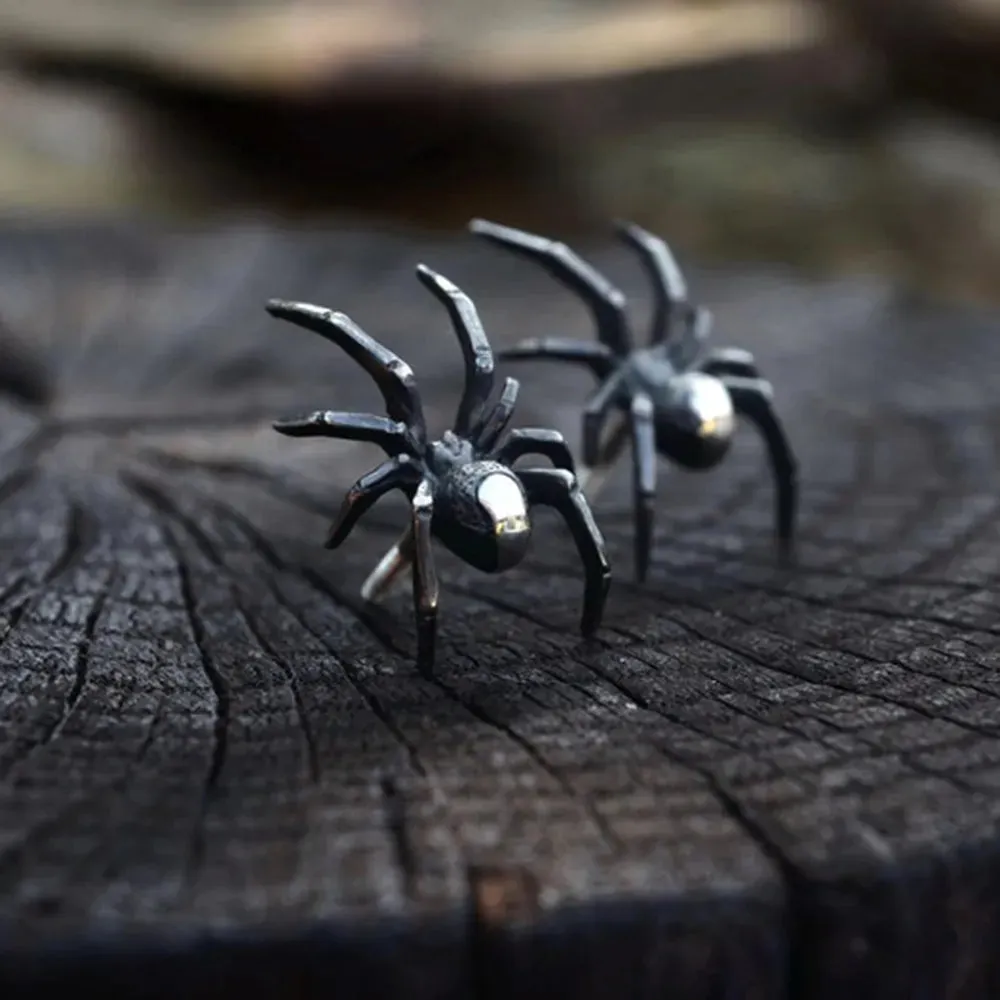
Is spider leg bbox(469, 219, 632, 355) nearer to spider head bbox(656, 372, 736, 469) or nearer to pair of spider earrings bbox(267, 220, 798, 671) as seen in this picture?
pair of spider earrings bbox(267, 220, 798, 671)

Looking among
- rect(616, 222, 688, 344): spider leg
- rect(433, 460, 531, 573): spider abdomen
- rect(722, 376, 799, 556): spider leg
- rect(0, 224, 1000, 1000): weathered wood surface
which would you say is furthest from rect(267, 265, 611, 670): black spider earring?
rect(616, 222, 688, 344): spider leg

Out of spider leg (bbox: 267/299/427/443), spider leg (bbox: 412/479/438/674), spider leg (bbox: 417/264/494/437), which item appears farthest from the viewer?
spider leg (bbox: 417/264/494/437)

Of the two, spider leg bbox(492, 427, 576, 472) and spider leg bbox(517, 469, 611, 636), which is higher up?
spider leg bbox(492, 427, 576, 472)

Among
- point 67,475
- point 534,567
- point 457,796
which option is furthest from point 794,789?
point 67,475

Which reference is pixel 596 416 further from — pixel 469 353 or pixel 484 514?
pixel 484 514

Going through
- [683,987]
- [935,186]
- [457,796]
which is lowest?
[683,987]

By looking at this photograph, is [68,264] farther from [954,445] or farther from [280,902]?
[280,902]

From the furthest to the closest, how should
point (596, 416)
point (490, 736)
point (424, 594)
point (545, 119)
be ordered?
1. point (545, 119)
2. point (596, 416)
3. point (424, 594)
4. point (490, 736)

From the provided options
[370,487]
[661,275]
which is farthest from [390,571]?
[661,275]
